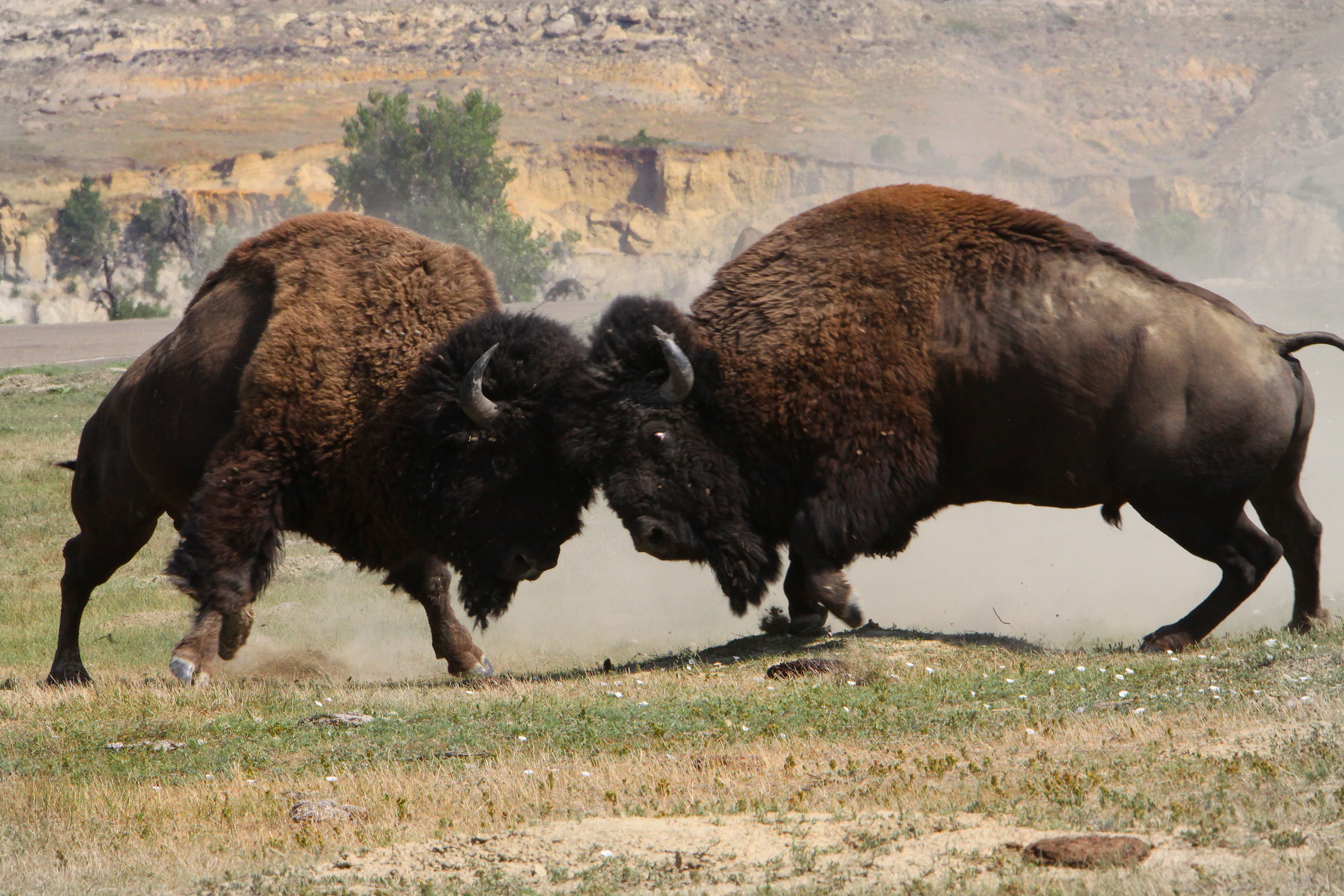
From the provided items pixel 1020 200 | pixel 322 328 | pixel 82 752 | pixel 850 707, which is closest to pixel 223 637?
pixel 322 328

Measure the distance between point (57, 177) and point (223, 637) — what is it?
61.7 meters

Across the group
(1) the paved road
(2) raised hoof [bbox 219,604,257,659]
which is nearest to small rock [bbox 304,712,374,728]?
(2) raised hoof [bbox 219,604,257,659]

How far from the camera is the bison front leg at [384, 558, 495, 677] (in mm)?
8930

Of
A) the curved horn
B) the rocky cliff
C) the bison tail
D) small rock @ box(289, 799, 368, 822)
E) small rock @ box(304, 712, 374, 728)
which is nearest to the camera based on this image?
small rock @ box(289, 799, 368, 822)

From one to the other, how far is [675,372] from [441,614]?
8.16 feet

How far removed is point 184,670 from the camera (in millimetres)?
7793

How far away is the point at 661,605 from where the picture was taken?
12.8 meters

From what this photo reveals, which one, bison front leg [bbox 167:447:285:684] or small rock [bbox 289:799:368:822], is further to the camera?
bison front leg [bbox 167:447:285:684]

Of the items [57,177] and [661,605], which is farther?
[57,177]

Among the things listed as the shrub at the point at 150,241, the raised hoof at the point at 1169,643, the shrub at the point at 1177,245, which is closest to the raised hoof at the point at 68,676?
the raised hoof at the point at 1169,643

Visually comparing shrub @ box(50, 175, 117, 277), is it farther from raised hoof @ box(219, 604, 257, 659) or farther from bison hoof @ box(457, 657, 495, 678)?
bison hoof @ box(457, 657, 495, 678)

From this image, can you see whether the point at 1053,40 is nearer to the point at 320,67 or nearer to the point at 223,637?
the point at 320,67

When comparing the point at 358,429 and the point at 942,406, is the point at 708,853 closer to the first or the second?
the point at 942,406

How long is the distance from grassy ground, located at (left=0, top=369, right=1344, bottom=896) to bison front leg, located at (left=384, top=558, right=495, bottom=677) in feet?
2.38
